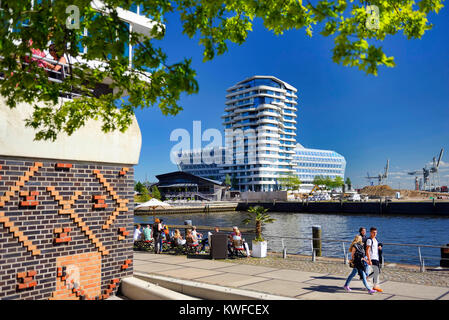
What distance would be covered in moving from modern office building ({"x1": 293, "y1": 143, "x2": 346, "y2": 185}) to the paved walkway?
161232mm

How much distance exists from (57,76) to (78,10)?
8074 mm

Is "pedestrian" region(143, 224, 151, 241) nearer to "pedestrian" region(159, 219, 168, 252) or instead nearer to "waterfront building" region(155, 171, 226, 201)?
"pedestrian" region(159, 219, 168, 252)

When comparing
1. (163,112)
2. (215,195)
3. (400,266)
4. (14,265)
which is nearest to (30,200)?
(14,265)

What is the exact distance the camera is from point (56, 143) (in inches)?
305

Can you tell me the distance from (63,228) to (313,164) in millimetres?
185340

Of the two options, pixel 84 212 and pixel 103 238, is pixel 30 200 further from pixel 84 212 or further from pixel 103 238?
pixel 103 238

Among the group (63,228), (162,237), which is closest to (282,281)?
(63,228)

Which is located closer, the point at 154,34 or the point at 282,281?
the point at 154,34

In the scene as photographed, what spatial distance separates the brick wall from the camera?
707 cm

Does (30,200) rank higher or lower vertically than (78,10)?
lower

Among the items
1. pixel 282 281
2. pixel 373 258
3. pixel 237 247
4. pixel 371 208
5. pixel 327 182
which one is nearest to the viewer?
pixel 373 258

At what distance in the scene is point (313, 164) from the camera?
613 ft

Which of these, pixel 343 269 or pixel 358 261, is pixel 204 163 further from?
Result: pixel 358 261

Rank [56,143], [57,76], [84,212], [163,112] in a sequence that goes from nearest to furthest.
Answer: [163,112] → [56,143] → [84,212] → [57,76]
